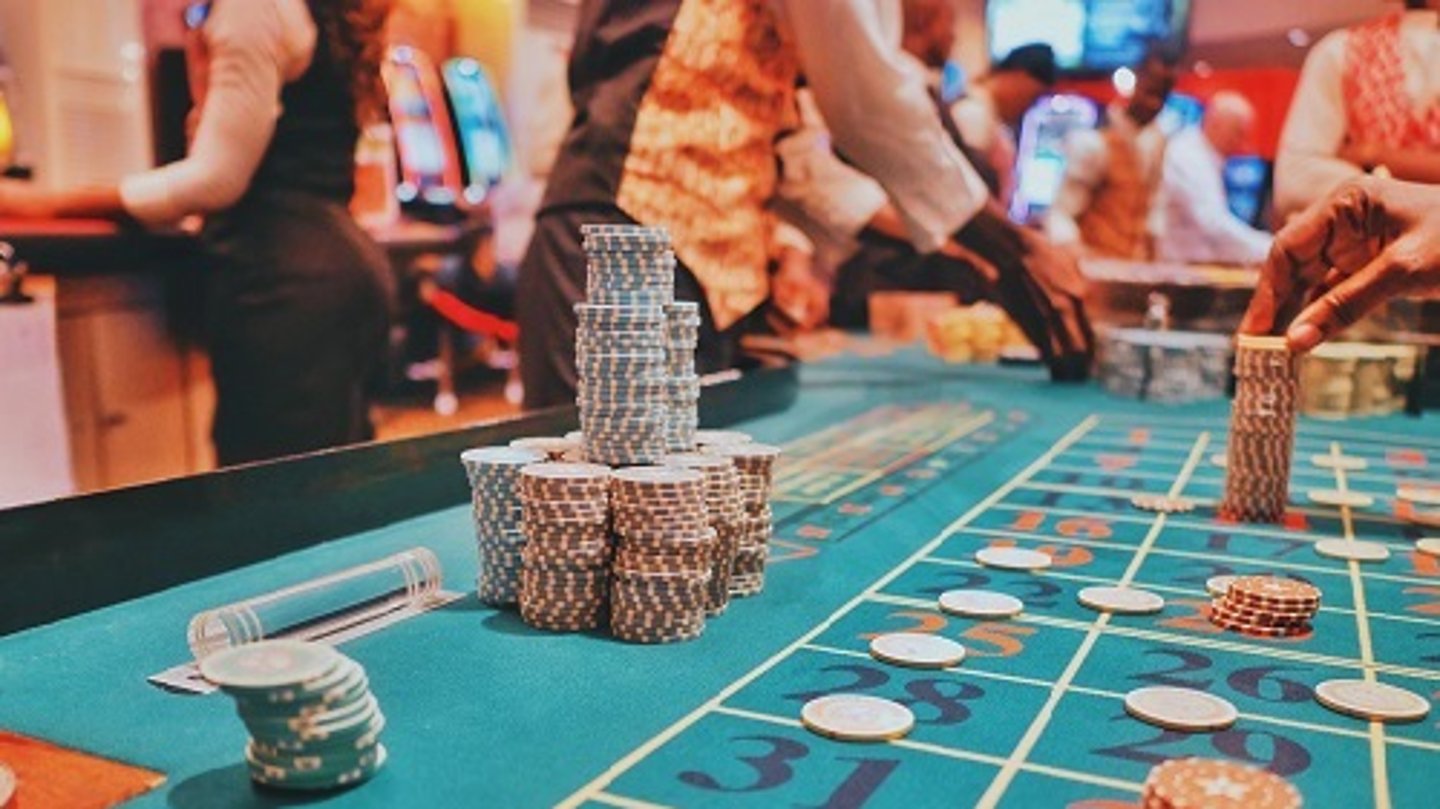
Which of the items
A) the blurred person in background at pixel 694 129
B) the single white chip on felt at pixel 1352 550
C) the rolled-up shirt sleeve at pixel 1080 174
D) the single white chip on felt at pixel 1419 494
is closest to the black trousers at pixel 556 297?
the blurred person in background at pixel 694 129

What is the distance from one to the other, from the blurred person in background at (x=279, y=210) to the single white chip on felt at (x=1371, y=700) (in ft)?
9.04

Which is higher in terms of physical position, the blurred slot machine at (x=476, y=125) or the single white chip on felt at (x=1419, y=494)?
the blurred slot machine at (x=476, y=125)

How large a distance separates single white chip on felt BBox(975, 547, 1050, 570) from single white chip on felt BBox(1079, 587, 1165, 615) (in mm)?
134

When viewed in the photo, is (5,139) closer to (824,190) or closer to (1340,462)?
(824,190)

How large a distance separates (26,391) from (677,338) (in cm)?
267

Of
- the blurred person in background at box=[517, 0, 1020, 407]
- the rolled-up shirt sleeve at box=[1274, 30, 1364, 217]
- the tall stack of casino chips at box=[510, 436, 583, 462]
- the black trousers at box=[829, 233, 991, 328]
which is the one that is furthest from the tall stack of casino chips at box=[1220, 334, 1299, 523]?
the black trousers at box=[829, 233, 991, 328]

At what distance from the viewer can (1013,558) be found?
6.69ft

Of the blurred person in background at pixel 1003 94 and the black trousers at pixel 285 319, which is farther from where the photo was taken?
the blurred person in background at pixel 1003 94

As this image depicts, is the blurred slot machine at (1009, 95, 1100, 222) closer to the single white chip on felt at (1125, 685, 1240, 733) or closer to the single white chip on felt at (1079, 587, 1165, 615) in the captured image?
the single white chip on felt at (1079, 587, 1165, 615)

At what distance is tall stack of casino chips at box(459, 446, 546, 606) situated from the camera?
1.75 meters

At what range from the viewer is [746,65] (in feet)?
9.24

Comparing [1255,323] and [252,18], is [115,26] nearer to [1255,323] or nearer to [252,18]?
[252,18]

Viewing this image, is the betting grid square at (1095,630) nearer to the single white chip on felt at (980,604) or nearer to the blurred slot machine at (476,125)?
the single white chip on felt at (980,604)

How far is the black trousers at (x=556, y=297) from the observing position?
9.30 ft
